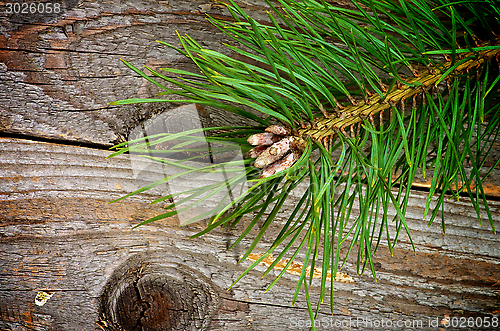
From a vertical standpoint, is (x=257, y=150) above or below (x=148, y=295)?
above

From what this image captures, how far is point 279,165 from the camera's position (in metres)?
0.33

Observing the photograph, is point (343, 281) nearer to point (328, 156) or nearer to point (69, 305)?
point (328, 156)

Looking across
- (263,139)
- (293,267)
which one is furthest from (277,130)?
(293,267)

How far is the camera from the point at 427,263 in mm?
564

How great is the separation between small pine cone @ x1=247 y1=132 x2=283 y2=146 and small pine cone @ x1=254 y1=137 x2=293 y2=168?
10mm

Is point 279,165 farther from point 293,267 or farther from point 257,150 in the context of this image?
point 293,267

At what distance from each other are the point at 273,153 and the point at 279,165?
0.02 metres

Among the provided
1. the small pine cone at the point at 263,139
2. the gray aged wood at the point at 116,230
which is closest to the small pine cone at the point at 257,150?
the small pine cone at the point at 263,139

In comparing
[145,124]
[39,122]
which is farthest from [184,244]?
[39,122]

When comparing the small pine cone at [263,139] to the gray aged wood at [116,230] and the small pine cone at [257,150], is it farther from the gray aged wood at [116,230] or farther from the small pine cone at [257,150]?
the gray aged wood at [116,230]

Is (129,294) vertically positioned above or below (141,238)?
below

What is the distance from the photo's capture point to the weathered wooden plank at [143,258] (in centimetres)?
52

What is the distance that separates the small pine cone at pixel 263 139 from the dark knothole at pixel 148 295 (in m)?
0.33

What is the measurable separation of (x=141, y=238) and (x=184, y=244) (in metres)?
0.08
